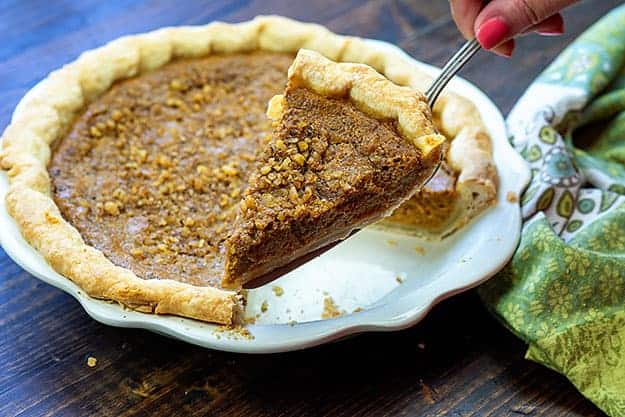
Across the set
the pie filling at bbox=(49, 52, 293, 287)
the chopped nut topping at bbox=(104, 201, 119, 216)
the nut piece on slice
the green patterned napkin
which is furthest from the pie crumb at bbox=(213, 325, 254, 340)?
the green patterned napkin

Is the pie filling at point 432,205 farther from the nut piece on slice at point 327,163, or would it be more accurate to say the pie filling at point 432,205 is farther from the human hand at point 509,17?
the human hand at point 509,17

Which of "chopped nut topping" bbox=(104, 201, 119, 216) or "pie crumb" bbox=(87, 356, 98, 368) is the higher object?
"chopped nut topping" bbox=(104, 201, 119, 216)

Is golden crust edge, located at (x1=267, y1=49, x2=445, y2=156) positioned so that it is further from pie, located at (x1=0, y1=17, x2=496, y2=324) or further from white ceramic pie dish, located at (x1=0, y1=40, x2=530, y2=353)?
white ceramic pie dish, located at (x1=0, y1=40, x2=530, y2=353)

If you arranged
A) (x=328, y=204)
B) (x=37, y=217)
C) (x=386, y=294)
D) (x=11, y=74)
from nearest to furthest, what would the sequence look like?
(x=328, y=204), (x=37, y=217), (x=386, y=294), (x=11, y=74)

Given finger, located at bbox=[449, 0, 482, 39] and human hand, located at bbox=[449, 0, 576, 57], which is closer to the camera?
human hand, located at bbox=[449, 0, 576, 57]

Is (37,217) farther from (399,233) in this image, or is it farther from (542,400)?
(542,400)

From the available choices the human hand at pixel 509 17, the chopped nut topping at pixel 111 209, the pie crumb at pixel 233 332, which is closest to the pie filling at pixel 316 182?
the pie crumb at pixel 233 332

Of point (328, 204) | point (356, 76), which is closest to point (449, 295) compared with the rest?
point (328, 204)
